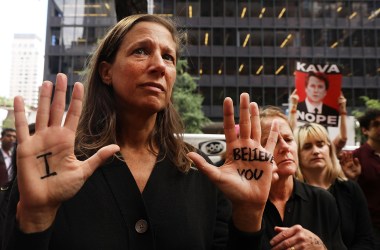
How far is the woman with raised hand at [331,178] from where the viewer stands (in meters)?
2.95

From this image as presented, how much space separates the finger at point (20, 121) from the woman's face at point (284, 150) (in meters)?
1.75

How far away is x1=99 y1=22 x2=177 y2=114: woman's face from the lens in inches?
74.4

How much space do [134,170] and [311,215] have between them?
1.32 m

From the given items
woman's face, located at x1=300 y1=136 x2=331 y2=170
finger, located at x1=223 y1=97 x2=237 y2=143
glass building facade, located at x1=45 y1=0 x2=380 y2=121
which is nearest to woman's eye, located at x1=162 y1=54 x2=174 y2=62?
finger, located at x1=223 y1=97 x2=237 y2=143

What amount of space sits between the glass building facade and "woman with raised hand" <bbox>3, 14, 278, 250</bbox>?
3910 cm

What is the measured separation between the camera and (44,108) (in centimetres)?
155

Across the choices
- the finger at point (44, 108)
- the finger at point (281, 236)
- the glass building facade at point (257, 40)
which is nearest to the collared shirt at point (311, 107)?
the finger at point (281, 236)

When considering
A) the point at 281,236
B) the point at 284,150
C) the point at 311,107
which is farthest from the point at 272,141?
the point at 311,107

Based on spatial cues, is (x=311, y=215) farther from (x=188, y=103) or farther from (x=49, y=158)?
(x=188, y=103)

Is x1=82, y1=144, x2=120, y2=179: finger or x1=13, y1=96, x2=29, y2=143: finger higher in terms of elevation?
x1=13, y1=96, x2=29, y2=143: finger

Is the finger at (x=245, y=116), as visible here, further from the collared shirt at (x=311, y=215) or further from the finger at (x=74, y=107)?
the collared shirt at (x=311, y=215)

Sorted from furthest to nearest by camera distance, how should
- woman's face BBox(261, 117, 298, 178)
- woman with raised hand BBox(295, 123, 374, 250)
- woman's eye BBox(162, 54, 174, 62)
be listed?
1. woman with raised hand BBox(295, 123, 374, 250)
2. woman's face BBox(261, 117, 298, 178)
3. woman's eye BBox(162, 54, 174, 62)

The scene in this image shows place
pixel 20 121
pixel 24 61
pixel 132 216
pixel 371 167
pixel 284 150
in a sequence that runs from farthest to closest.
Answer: pixel 24 61 → pixel 371 167 → pixel 284 150 → pixel 132 216 → pixel 20 121

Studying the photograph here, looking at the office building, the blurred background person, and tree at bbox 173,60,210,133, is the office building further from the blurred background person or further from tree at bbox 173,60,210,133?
the blurred background person
